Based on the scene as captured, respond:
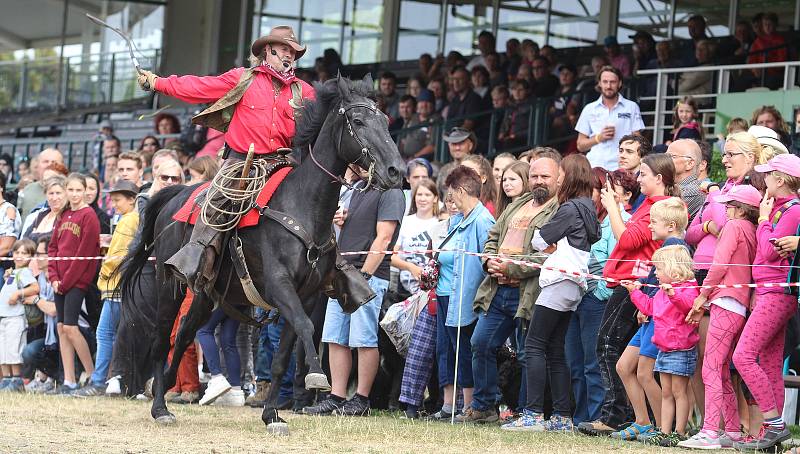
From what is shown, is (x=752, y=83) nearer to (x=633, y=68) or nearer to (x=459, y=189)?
(x=633, y=68)

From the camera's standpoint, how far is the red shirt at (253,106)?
970cm

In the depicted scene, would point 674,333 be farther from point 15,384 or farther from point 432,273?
point 15,384

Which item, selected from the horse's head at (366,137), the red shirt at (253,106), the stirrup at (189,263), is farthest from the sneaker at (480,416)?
the red shirt at (253,106)

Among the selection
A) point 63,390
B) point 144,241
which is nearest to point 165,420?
point 144,241

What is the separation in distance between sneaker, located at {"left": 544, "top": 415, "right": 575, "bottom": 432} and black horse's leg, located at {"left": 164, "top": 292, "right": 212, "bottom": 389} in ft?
9.08

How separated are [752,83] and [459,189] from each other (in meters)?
6.16

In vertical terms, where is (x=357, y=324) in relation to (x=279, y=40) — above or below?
below

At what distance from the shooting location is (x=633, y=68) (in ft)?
55.6

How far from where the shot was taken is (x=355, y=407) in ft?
36.1

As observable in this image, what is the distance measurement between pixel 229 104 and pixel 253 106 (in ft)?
0.60

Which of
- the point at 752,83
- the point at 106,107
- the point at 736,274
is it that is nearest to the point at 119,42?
the point at 106,107

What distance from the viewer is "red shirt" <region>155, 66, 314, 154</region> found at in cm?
970

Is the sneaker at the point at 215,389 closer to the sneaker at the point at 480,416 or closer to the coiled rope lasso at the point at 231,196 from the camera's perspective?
the sneaker at the point at 480,416

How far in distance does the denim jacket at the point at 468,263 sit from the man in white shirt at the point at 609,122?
9.95 ft
